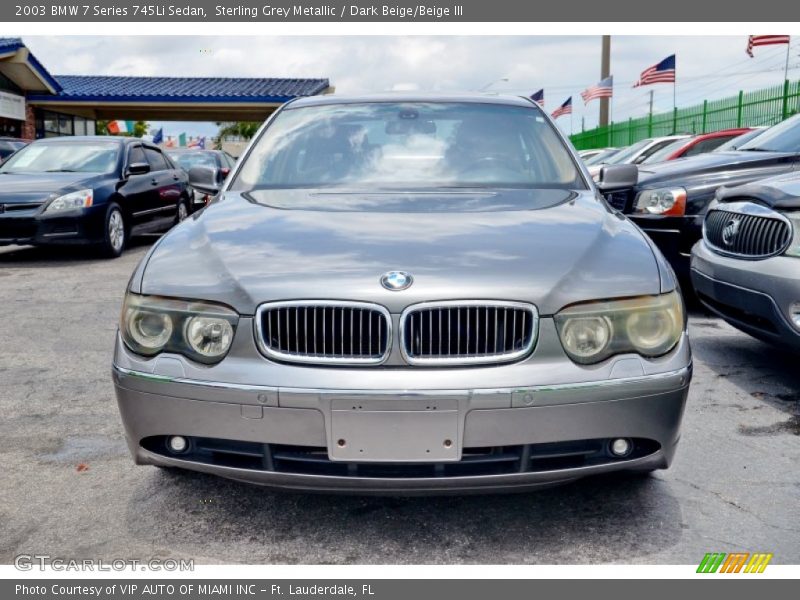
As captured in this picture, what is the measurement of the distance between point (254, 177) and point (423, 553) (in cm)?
196

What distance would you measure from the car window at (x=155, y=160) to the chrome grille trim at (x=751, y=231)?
8340 millimetres

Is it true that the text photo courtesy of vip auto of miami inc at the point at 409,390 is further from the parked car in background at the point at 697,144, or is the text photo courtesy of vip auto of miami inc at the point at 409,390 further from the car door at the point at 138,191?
the parked car in background at the point at 697,144

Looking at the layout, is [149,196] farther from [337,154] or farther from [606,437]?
[606,437]

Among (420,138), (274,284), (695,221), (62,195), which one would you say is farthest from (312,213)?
(62,195)

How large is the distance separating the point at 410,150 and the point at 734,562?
2.20 metres

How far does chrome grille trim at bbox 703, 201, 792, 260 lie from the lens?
4.42 m

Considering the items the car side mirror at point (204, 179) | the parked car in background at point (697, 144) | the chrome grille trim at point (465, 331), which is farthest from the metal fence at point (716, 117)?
the chrome grille trim at point (465, 331)

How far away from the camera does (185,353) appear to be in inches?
104

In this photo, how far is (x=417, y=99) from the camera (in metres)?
4.37

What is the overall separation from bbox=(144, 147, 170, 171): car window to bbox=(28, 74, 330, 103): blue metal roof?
39.3ft

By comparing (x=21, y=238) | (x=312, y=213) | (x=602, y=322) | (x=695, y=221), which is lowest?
(x=21, y=238)

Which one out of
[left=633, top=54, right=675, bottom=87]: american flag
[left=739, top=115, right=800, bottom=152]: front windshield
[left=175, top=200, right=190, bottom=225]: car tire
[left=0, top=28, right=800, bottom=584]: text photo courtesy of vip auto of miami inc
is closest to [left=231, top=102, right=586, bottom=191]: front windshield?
[left=0, top=28, right=800, bottom=584]: text photo courtesy of vip auto of miami inc

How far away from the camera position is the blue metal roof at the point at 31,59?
2311cm

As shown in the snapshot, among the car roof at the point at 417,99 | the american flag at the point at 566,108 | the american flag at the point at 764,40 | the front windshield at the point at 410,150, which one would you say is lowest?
the american flag at the point at 566,108
